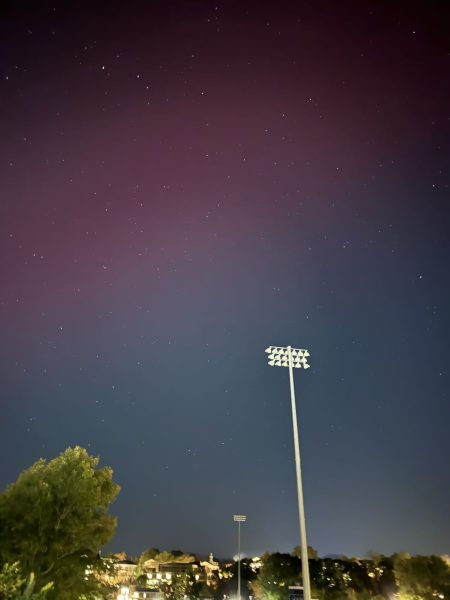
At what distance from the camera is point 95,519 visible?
29875mm

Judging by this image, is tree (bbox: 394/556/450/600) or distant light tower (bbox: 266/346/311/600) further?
tree (bbox: 394/556/450/600)

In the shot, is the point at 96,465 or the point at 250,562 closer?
the point at 96,465

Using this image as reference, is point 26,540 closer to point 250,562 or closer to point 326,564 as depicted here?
point 326,564

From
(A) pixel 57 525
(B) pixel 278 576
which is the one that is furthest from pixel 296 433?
(B) pixel 278 576

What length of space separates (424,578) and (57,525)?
6217cm

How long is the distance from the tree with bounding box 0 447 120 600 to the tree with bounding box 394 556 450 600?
5769 centimetres

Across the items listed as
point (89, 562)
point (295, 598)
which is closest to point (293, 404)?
point (295, 598)

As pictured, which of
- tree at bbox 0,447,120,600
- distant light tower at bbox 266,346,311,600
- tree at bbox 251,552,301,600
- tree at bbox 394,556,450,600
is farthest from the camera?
tree at bbox 251,552,301,600

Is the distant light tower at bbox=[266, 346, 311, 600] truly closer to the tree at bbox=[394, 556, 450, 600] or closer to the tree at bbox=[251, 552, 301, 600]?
the tree at bbox=[394, 556, 450, 600]

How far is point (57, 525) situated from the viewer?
27812 mm

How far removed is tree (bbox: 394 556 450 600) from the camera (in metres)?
66.1

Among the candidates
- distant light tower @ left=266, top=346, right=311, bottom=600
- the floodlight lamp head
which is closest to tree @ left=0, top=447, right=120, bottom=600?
distant light tower @ left=266, top=346, right=311, bottom=600

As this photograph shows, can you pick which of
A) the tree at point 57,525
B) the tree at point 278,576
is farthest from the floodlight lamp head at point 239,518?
the tree at point 57,525

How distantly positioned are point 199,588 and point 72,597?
12121cm
